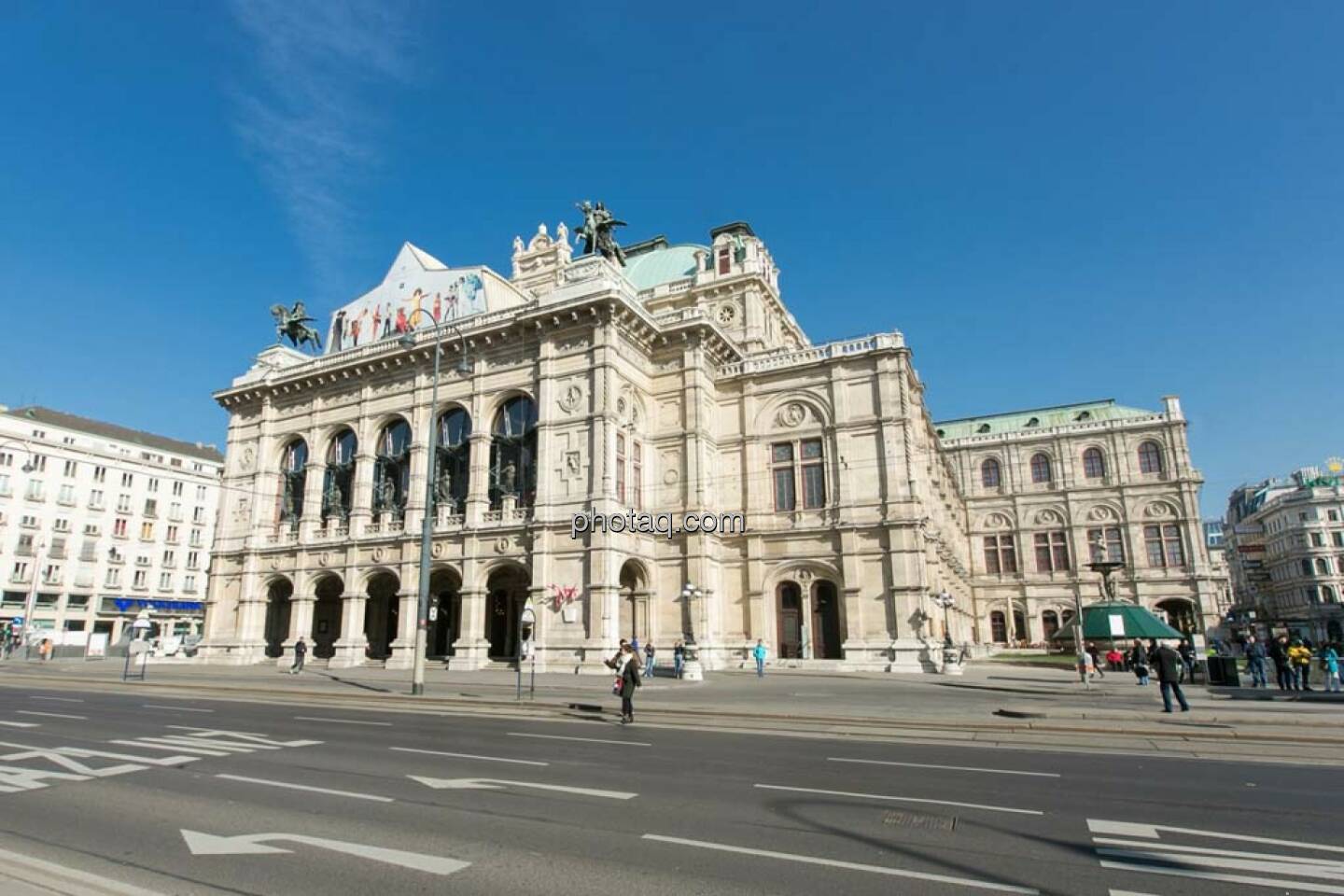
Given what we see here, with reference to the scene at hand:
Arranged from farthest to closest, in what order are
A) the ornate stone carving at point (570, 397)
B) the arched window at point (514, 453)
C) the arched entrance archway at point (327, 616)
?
the arched entrance archway at point (327, 616), the arched window at point (514, 453), the ornate stone carving at point (570, 397)

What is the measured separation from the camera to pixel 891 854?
6562 mm

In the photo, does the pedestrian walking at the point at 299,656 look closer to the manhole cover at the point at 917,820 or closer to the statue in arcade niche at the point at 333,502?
the statue in arcade niche at the point at 333,502

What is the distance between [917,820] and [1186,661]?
31.2 meters

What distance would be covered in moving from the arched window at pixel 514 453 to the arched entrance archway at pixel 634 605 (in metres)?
6.12

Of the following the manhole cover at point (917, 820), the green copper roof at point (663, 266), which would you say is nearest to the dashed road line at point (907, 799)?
the manhole cover at point (917, 820)

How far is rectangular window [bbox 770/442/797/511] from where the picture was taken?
3947 centimetres

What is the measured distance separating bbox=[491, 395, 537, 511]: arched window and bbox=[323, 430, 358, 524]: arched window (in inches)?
389

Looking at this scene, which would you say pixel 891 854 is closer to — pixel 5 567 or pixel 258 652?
pixel 258 652

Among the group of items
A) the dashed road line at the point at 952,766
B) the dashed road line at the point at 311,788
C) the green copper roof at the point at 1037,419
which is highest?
the green copper roof at the point at 1037,419

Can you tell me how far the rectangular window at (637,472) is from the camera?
124 ft

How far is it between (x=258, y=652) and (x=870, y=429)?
37182mm

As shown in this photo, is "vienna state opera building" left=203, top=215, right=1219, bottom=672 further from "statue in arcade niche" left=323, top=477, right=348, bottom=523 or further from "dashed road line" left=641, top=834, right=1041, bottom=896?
"dashed road line" left=641, top=834, right=1041, bottom=896

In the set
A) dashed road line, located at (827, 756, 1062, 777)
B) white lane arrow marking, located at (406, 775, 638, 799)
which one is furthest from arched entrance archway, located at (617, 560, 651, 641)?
white lane arrow marking, located at (406, 775, 638, 799)

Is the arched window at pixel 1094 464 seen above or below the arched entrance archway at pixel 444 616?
above
